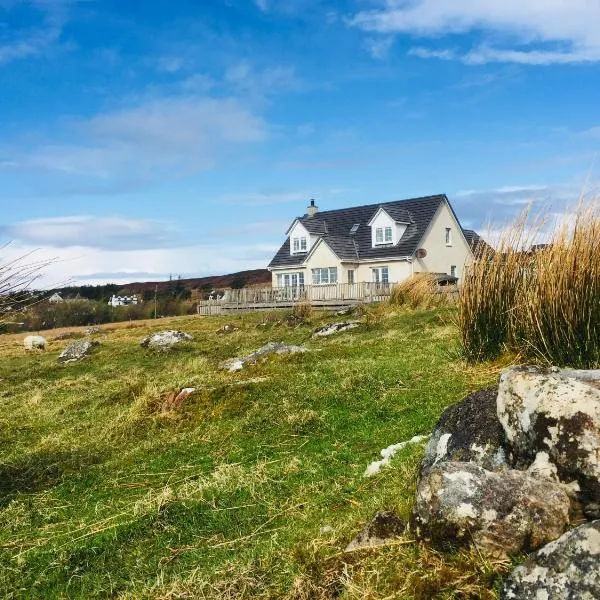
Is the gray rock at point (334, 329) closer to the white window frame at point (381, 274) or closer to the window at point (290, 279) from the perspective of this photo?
the white window frame at point (381, 274)

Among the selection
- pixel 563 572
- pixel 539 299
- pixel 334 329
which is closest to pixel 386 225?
pixel 334 329

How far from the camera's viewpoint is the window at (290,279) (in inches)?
2082

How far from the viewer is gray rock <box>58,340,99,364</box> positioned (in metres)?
22.5

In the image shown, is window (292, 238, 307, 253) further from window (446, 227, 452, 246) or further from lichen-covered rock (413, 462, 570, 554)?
lichen-covered rock (413, 462, 570, 554)

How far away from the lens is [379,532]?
477cm

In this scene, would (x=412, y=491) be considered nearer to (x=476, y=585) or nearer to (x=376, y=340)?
(x=476, y=585)

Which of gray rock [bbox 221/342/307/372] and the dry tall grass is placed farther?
gray rock [bbox 221/342/307/372]

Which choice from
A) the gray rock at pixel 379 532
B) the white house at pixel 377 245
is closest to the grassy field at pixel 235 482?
the gray rock at pixel 379 532

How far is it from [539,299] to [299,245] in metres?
44.6

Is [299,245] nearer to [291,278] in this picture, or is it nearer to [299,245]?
[299,245]

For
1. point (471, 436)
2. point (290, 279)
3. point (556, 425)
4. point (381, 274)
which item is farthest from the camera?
point (290, 279)

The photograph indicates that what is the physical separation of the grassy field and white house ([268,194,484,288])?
34.1 metres

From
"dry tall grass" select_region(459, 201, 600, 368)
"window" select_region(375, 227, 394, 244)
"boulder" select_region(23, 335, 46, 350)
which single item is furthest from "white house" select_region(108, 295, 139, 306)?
"dry tall grass" select_region(459, 201, 600, 368)

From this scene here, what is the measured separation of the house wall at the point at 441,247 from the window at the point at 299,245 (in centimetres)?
989
